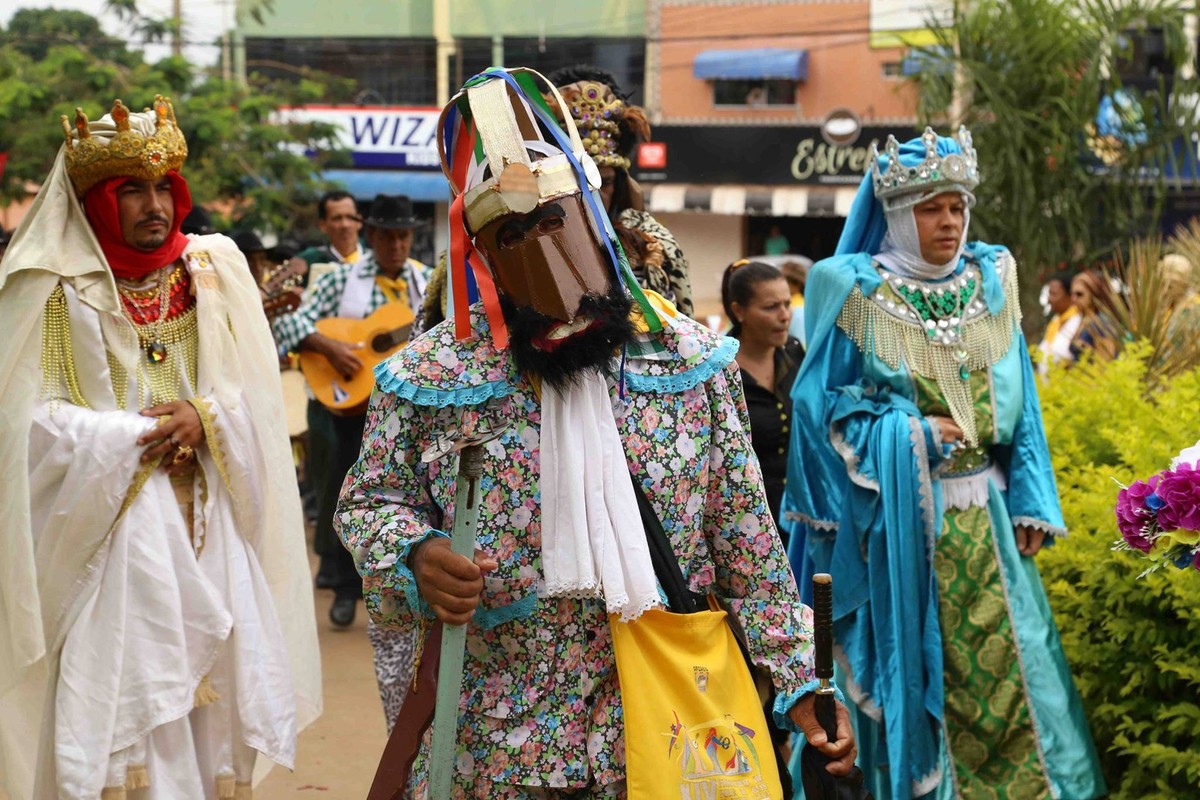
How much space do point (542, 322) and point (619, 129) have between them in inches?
83.9

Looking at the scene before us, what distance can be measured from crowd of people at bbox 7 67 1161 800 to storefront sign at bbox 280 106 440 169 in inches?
1020

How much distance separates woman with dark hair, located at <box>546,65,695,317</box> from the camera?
493 cm

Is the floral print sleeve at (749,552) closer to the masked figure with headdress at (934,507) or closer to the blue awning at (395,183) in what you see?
the masked figure with headdress at (934,507)

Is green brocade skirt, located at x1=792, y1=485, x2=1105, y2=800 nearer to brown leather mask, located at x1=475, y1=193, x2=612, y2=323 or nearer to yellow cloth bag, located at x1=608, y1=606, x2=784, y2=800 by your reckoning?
yellow cloth bag, located at x1=608, y1=606, x2=784, y2=800

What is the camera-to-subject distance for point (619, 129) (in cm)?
505

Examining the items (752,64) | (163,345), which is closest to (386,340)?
(163,345)

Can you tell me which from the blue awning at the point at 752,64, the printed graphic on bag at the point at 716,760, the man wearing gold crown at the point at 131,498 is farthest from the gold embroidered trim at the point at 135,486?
the blue awning at the point at 752,64

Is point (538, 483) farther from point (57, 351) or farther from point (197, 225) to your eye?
point (197, 225)

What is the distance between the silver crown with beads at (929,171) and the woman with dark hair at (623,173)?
0.83m

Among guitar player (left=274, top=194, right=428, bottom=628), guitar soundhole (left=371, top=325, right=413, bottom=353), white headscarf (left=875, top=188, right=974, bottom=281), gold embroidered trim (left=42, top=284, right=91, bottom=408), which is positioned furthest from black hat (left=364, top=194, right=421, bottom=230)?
gold embroidered trim (left=42, top=284, right=91, bottom=408)

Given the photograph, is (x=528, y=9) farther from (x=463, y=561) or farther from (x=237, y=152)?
(x=463, y=561)

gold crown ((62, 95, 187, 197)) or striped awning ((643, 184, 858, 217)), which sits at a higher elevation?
gold crown ((62, 95, 187, 197))

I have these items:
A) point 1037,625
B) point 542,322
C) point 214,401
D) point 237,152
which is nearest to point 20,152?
point 237,152

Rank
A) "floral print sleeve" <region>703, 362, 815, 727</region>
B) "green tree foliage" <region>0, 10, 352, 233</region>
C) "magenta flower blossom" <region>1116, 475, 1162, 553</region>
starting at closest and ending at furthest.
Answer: "floral print sleeve" <region>703, 362, 815, 727</region>, "magenta flower blossom" <region>1116, 475, 1162, 553</region>, "green tree foliage" <region>0, 10, 352, 233</region>
